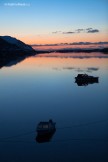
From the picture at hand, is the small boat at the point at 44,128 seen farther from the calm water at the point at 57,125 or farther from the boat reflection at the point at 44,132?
the calm water at the point at 57,125

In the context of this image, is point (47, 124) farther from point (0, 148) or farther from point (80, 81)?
point (80, 81)

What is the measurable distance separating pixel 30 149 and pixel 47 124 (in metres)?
3.25

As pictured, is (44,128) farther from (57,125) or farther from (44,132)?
(57,125)

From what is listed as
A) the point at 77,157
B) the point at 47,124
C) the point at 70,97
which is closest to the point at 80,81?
the point at 70,97

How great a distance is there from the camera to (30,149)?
23.0m

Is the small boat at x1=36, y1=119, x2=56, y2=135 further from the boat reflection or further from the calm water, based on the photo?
the calm water

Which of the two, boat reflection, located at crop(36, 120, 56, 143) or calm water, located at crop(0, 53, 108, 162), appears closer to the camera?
calm water, located at crop(0, 53, 108, 162)

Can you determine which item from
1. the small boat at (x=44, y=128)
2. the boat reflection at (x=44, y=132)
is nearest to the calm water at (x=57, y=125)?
the boat reflection at (x=44, y=132)

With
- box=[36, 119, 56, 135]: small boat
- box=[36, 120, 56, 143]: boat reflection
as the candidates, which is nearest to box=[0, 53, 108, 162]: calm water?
box=[36, 120, 56, 143]: boat reflection

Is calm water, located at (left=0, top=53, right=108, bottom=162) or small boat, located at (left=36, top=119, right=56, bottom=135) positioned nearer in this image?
calm water, located at (left=0, top=53, right=108, bottom=162)

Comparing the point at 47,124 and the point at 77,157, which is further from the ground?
the point at 47,124

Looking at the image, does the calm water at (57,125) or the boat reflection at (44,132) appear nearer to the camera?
the calm water at (57,125)

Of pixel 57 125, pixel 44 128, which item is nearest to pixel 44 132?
pixel 44 128

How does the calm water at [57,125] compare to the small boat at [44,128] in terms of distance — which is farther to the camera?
the small boat at [44,128]
